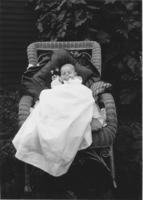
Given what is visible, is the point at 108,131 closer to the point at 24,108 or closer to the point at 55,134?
the point at 55,134

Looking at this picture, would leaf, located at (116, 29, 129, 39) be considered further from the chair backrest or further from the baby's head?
the baby's head

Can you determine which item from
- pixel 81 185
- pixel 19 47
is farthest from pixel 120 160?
pixel 19 47

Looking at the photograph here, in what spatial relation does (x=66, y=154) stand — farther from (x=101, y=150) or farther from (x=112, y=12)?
(x=112, y=12)

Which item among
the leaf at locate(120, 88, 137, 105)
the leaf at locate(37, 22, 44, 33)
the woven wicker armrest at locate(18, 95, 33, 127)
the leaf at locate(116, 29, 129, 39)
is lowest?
the leaf at locate(120, 88, 137, 105)

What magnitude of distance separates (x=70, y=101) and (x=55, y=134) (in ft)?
1.19

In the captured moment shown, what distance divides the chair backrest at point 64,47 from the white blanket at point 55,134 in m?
0.88

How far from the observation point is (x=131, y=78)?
4648 mm

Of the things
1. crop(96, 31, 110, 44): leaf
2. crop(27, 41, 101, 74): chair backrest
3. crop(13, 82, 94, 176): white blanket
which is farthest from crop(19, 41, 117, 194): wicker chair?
crop(96, 31, 110, 44): leaf

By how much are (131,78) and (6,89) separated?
156 centimetres

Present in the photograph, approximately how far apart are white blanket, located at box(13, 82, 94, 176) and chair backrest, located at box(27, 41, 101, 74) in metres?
0.88

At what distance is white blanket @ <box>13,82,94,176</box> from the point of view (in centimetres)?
300

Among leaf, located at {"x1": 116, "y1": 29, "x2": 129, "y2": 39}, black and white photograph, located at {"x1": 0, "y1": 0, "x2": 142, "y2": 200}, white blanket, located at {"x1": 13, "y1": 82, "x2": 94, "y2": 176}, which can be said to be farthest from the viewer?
leaf, located at {"x1": 116, "y1": 29, "x2": 129, "y2": 39}

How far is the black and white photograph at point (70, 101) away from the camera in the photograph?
3102 millimetres

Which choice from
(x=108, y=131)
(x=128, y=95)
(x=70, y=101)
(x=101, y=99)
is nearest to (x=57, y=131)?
(x=70, y=101)
